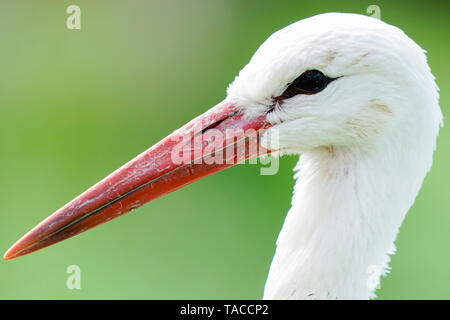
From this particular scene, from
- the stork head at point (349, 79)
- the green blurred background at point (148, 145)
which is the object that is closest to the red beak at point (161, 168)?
the stork head at point (349, 79)

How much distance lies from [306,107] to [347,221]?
0.26 m

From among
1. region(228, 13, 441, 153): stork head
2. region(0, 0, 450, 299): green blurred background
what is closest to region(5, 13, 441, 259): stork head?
region(228, 13, 441, 153): stork head

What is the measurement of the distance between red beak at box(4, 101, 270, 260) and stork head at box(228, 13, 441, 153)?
110 mm

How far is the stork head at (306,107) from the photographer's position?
45.4 inches

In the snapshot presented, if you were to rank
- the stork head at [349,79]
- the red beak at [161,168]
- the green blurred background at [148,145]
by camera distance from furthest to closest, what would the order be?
the green blurred background at [148,145] < the red beak at [161,168] < the stork head at [349,79]

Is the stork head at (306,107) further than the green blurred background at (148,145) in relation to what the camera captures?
No

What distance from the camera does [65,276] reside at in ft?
10.4

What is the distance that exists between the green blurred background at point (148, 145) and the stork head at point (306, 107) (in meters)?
1.89

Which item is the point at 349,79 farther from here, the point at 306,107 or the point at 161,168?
the point at 161,168

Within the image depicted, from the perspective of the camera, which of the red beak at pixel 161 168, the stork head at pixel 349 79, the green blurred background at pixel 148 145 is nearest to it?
the stork head at pixel 349 79

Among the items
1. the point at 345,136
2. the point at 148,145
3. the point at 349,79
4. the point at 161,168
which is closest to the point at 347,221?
the point at 345,136

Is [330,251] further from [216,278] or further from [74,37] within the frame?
[74,37]

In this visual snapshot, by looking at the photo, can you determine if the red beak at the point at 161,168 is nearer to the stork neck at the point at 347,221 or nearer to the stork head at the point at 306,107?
the stork head at the point at 306,107

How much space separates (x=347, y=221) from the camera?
1.22 metres
